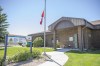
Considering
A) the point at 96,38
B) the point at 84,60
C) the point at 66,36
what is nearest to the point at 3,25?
the point at 66,36

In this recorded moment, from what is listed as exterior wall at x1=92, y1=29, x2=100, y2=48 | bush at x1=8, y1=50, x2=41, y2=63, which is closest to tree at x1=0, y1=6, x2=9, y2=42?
exterior wall at x1=92, y1=29, x2=100, y2=48

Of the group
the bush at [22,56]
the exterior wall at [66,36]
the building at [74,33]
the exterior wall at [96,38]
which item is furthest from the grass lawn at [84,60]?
the exterior wall at [96,38]

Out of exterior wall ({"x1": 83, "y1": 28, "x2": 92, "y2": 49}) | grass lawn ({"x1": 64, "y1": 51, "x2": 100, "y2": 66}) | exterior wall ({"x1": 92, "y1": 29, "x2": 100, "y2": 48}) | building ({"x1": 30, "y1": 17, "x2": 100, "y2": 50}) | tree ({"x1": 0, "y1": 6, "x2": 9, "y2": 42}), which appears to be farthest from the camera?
tree ({"x1": 0, "y1": 6, "x2": 9, "y2": 42})

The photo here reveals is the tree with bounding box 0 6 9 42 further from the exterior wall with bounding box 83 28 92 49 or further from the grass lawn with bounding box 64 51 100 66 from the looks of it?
the grass lawn with bounding box 64 51 100 66

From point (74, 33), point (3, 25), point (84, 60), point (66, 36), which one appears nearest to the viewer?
point (84, 60)

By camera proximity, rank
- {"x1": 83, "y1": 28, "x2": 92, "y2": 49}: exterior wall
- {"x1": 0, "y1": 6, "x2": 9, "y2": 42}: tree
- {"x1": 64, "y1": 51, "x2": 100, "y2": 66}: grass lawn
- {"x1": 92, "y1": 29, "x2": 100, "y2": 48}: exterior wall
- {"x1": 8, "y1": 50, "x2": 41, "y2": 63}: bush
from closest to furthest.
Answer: {"x1": 64, "y1": 51, "x2": 100, "y2": 66}: grass lawn, {"x1": 8, "y1": 50, "x2": 41, "y2": 63}: bush, {"x1": 83, "y1": 28, "x2": 92, "y2": 49}: exterior wall, {"x1": 92, "y1": 29, "x2": 100, "y2": 48}: exterior wall, {"x1": 0, "y1": 6, "x2": 9, "y2": 42}: tree

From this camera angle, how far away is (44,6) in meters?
13.4

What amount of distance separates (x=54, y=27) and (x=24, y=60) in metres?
11.0

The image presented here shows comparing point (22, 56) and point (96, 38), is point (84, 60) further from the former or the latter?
point (96, 38)

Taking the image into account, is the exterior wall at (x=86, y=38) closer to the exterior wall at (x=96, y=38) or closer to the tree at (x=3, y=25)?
the exterior wall at (x=96, y=38)

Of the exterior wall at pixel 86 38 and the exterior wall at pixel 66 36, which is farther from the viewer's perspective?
the exterior wall at pixel 66 36

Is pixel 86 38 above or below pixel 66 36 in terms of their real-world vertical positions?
below

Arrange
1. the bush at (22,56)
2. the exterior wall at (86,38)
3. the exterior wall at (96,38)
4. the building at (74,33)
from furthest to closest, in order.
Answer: the exterior wall at (96,38) → the exterior wall at (86,38) → the building at (74,33) → the bush at (22,56)

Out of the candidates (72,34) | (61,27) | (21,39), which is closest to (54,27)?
(61,27)
